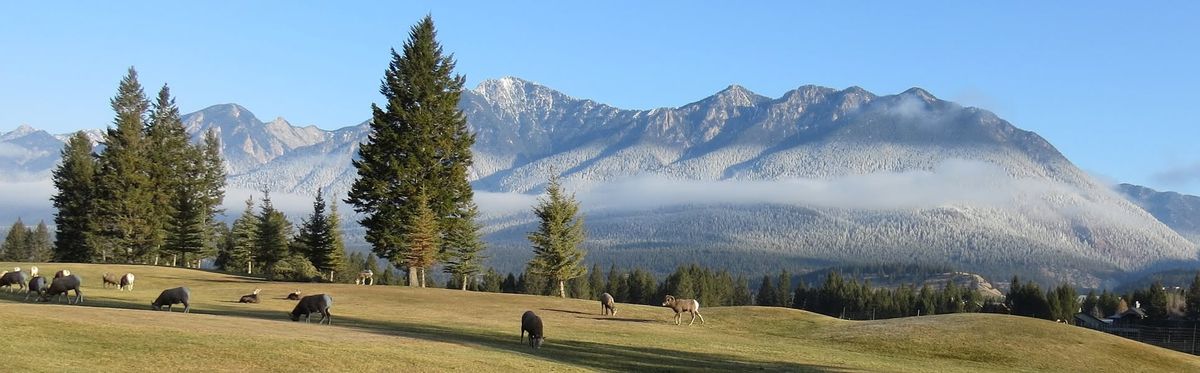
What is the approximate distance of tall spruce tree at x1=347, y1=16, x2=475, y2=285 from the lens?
6981 centimetres

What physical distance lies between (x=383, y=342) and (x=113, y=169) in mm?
Result: 68303

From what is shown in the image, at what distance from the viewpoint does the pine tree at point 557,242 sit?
8231 centimetres

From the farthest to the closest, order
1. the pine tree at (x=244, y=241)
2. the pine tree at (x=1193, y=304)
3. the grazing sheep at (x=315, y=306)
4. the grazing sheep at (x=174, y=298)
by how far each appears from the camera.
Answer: the pine tree at (x=1193, y=304) < the pine tree at (x=244, y=241) < the grazing sheep at (x=174, y=298) < the grazing sheep at (x=315, y=306)

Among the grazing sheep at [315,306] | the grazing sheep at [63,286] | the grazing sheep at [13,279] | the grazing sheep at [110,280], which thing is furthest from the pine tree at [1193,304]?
the grazing sheep at [13,279]

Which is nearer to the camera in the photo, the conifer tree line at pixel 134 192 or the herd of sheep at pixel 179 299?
the herd of sheep at pixel 179 299

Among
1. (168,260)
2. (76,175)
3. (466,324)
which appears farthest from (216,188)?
(466,324)

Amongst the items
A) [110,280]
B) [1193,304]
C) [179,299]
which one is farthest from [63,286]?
[1193,304]

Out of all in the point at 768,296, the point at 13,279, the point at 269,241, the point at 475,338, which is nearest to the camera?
the point at 475,338

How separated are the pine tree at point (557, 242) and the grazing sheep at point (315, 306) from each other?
41.0 m

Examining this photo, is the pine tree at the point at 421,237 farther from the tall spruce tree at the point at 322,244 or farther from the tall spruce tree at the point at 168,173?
the tall spruce tree at the point at 168,173

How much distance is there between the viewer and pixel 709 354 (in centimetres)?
3822

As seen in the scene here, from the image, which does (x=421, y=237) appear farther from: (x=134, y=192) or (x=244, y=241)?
(x=244, y=241)

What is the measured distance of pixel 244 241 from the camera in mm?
108000

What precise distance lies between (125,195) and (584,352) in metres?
67.8
